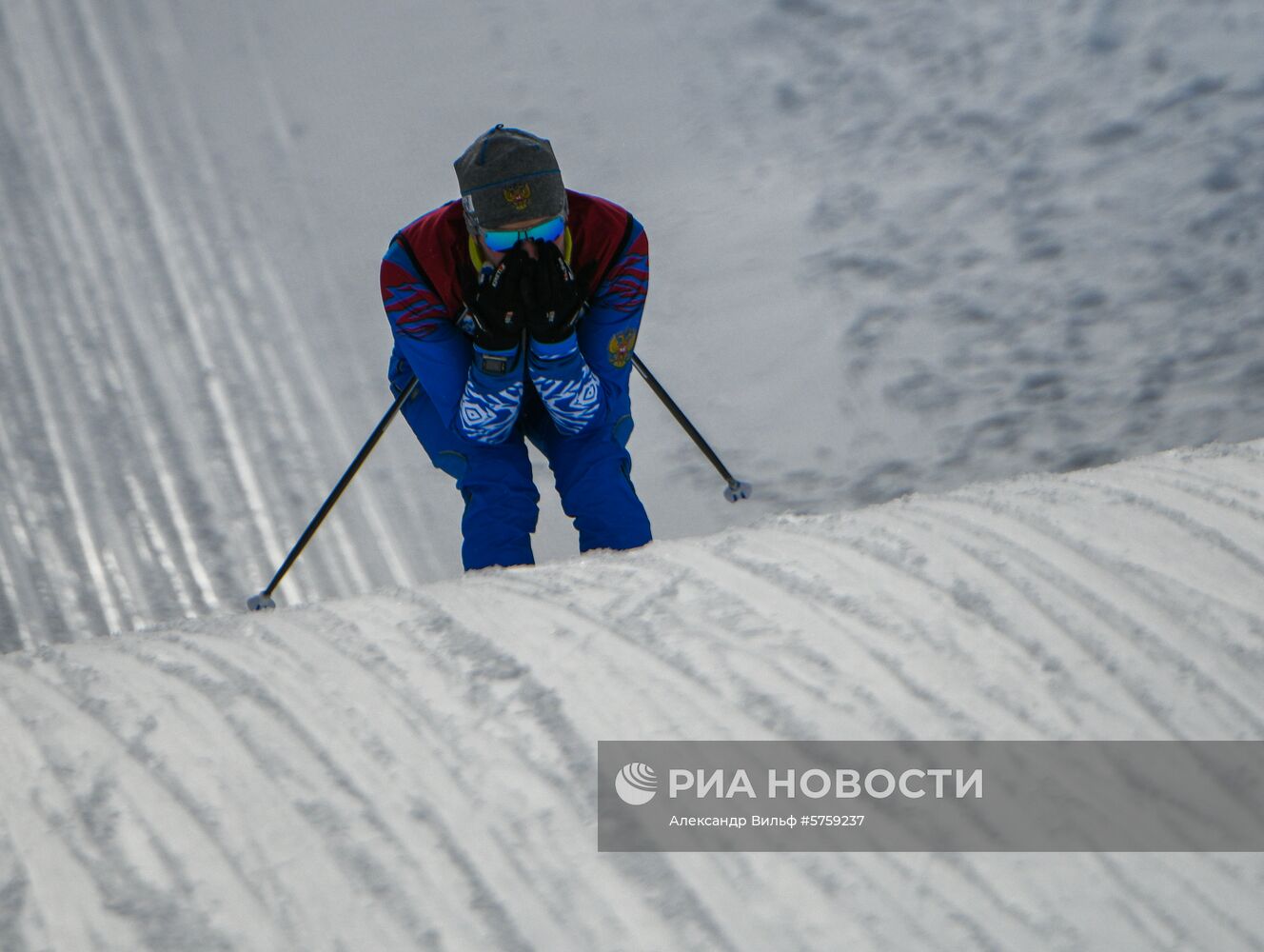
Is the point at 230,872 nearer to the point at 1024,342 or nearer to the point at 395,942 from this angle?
the point at 395,942

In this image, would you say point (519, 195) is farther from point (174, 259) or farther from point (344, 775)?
point (174, 259)

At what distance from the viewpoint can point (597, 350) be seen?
965 millimetres

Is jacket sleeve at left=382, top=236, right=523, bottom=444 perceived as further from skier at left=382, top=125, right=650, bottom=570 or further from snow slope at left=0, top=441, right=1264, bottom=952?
snow slope at left=0, top=441, right=1264, bottom=952

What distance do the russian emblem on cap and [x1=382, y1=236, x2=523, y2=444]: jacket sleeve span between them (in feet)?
0.43

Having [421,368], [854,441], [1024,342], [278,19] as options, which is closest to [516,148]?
[421,368]

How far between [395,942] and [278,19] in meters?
2.44

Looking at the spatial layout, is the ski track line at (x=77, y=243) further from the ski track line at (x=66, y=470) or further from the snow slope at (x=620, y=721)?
A: the snow slope at (x=620, y=721)

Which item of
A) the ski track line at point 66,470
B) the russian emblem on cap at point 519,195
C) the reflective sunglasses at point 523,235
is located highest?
the russian emblem on cap at point 519,195

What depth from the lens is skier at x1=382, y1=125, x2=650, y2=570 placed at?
0.84 meters

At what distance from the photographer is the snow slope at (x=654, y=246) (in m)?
1.62

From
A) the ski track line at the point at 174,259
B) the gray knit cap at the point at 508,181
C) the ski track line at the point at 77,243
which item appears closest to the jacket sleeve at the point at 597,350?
the gray knit cap at the point at 508,181

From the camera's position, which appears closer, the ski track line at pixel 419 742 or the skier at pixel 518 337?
the ski track line at pixel 419 742

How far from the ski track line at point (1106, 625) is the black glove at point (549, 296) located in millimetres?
470

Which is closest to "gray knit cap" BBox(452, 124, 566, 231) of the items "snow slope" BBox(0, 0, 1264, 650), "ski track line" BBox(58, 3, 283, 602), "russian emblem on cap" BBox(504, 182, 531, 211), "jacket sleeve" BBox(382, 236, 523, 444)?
"russian emblem on cap" BBox(504, 182, 531, 211)
